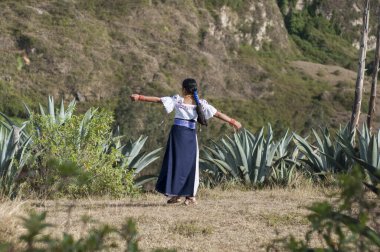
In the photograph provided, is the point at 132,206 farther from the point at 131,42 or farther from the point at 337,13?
the point at 337,13

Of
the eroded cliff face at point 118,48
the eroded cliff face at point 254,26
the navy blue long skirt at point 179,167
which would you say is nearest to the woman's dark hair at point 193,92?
the navy blue long skirt at point 179,167

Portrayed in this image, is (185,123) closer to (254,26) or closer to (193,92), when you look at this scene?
(193,92)

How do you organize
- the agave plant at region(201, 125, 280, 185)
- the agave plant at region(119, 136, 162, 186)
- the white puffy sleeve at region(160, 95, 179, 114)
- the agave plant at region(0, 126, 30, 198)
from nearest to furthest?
the white puffy sleeve at region(160, 95, 179, 114) < the agave plant at region(0, 126, 30, 198) < the agave plant at region(119, 136, 162, 186) < the agave plant at region(201, 125, 280, 185)

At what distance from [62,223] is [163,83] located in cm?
5722

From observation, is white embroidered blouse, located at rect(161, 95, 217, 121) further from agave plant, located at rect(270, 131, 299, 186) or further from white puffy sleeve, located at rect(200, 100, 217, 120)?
agave plant, located at rect(270, 131, 299, 186)

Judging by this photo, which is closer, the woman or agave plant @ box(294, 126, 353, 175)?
the woman

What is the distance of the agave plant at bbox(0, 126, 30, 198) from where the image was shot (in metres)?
7.65

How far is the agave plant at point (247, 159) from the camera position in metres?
9.55

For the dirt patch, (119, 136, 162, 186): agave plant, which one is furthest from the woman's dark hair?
the dirt patch

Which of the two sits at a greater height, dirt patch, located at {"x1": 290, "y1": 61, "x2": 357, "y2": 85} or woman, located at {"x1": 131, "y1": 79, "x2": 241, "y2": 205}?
woman, located at {"x1": 131, "y1": 79, "x2": 241, "y2": 205}

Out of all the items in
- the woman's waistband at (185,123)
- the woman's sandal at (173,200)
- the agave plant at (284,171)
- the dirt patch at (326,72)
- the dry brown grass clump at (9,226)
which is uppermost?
the woman's waistband at (185,123)

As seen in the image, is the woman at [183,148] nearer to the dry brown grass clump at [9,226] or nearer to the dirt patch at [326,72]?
the dry brown grass clump at [9,226]

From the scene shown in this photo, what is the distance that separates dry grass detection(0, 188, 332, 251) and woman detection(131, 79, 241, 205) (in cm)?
19

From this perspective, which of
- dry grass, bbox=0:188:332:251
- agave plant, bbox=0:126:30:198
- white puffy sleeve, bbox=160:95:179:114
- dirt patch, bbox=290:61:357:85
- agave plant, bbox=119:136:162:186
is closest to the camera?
dry grass, bbox=0:188:332:251
